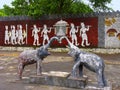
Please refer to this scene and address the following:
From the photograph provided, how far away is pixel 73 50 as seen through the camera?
8.29 m

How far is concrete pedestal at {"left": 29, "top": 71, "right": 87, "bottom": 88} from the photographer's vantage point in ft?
26.5

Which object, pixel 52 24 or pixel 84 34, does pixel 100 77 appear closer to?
pixel 84 34

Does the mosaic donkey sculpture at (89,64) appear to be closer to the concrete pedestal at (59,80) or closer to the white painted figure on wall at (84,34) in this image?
the concrete pedestal at (59,80)

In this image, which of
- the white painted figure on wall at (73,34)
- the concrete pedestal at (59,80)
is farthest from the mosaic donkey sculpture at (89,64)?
the white painted figure on wall at (73,34)

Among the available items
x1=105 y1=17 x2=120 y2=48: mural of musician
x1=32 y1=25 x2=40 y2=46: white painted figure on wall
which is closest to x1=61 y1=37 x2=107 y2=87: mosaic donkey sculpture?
x1=105 y1=17 x2=120 y2=48: mural of musician

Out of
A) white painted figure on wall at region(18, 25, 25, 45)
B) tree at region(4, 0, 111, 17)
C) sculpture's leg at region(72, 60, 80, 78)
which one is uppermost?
tree at region(4, 0, 111, 17)

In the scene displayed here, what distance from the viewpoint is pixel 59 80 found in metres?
8.29

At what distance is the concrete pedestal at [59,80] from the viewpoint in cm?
809

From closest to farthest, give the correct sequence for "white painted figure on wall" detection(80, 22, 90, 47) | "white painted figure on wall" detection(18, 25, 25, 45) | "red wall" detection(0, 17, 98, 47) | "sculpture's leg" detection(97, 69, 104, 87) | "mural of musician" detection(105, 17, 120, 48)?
"sculpture's leg" detection(97, 69, 104, 87), "mural of musician" detection(105, 17, 120, 48), "red wall" detection(0, 17, 98, 47), "white painted figure on wall" detection(80, 22, 90, 47), "white painted figure on wall" detection(18, 25, 25, 45)

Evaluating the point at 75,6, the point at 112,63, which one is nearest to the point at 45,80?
the point at 112,63

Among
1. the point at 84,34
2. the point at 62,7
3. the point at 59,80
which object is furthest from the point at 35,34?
the point at 59,80

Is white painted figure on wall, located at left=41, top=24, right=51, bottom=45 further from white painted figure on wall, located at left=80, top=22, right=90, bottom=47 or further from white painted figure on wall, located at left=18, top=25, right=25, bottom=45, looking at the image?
white painted figure on wall, located at left=80, top=22, right=90, bottom=47

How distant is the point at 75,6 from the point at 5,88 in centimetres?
1364

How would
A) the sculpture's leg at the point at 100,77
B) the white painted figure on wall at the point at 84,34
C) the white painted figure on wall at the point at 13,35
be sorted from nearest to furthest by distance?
1. the sculpture's leg at the point at 100,77
2. the white painted figure on wall at the point at 84,34
3. the white painted figure on wall at the point at 13,35
